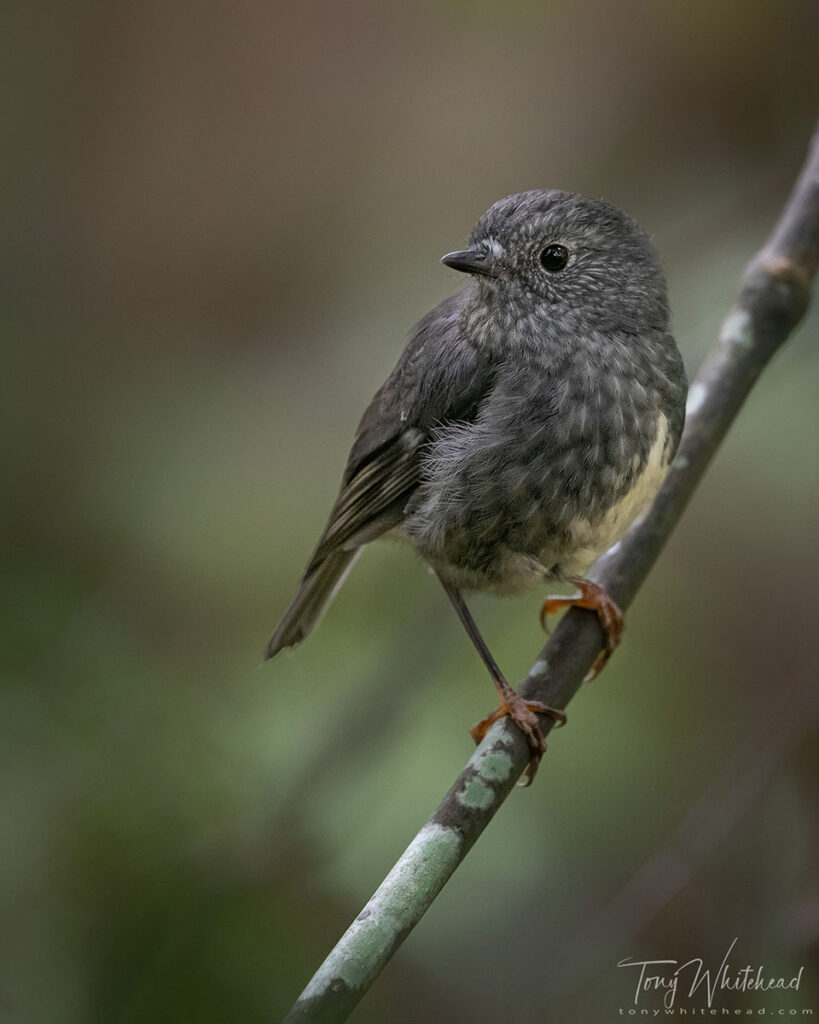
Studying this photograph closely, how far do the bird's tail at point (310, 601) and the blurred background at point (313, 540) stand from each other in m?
0.09

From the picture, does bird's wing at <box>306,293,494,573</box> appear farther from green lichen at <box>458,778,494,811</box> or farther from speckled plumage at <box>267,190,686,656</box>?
green lichen at <box>458,778,494,811</box>

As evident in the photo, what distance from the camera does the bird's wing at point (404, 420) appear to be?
3025mm

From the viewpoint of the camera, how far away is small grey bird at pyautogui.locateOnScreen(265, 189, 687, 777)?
9.36 ft

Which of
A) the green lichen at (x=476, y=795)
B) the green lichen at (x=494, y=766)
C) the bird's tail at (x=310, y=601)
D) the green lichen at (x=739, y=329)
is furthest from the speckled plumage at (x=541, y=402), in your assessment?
the green lichen at (x=476, y=795)

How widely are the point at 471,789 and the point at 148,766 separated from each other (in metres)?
0.64

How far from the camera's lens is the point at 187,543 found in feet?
11.7

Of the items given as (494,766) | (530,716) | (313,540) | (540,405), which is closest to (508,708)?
(530,716)

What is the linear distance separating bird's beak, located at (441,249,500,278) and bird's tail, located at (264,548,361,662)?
2.93ft

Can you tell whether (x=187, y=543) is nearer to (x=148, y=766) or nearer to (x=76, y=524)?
(x=76, y=524)

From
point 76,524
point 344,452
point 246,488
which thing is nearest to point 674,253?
point 344,452
